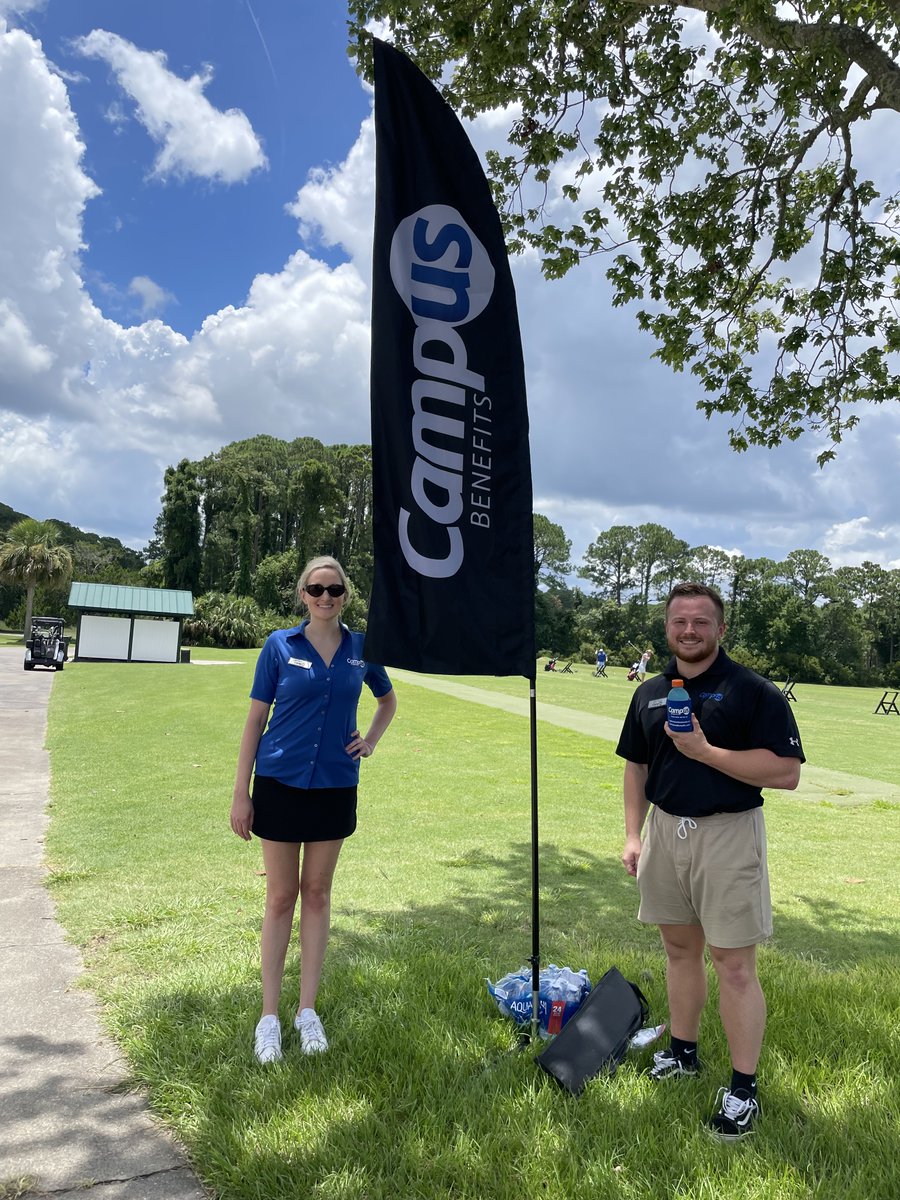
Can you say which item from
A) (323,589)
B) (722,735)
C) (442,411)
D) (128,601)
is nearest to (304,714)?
(323,589)

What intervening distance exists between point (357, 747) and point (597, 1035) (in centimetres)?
159

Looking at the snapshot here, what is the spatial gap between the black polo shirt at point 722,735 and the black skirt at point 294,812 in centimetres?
136

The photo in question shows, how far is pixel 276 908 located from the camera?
A: 11.3 feet

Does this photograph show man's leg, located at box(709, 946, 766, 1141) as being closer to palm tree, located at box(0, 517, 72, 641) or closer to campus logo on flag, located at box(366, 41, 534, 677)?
campus logo on flag, located at box(366, 41, 534, 677)

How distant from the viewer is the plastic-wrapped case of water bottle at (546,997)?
142 inches

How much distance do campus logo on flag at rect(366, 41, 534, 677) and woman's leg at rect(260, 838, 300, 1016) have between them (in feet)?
3.07

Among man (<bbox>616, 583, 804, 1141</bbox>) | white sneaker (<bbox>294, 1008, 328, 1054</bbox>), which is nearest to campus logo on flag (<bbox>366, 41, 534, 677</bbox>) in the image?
man (<bbox>616, 583, 804, 1141</bbox>)

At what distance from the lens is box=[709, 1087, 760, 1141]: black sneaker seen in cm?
282

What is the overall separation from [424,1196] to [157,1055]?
1407 mm

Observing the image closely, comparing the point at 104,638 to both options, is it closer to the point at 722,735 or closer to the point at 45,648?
the point at 45,648

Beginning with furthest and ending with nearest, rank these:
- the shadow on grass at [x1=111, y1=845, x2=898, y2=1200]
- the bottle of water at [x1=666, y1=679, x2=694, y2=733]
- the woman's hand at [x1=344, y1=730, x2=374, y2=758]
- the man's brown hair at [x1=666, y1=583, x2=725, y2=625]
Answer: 1. the woman's hand at [x1=344, y1=730, x2=374, y2=758]
2. the man's brown hair at [x1=666, y1=583, x2=725, y2=625]
3. the bottle of water at [x1=666, y1=679, x2=694, y2=733]
4. the shadow on grass at [x1=111, y1=845, x2=898, y2=1200]

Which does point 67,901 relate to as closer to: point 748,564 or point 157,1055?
point 157,1055

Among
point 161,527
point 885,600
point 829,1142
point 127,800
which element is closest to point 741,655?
point 885,600

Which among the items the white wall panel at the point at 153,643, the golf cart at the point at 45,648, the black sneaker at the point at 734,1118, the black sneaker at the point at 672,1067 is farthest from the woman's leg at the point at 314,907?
the white wall panel at the point at 153,643
